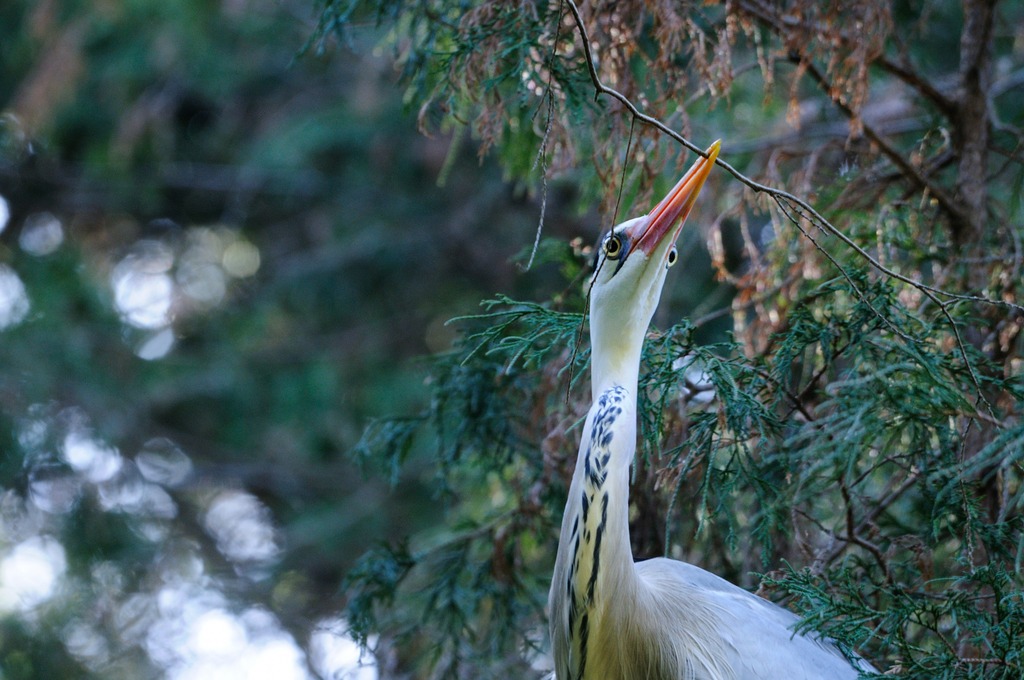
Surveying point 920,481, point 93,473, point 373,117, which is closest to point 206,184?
point 373,117

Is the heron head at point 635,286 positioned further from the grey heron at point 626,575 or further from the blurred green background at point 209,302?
the blurred green background at point 209,302

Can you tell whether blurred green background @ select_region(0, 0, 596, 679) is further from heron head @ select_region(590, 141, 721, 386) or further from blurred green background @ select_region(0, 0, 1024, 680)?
heron head @ select_region(590, 141, 721, 386)

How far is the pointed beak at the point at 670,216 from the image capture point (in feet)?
8.29

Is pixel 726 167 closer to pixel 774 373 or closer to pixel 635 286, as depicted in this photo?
pixel 635 286

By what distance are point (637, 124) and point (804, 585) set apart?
164cm

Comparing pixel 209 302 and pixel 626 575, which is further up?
pixel 626 575

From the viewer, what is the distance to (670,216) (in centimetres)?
260

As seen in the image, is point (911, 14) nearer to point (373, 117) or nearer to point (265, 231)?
point (373, 117)

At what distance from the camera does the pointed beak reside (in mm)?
2525

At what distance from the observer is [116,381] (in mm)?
8969

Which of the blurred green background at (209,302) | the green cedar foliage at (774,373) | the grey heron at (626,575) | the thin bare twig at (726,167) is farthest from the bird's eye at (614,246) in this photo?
the blurred green background at (209,302)

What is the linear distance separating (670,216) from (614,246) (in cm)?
17

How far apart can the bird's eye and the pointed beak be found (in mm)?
35

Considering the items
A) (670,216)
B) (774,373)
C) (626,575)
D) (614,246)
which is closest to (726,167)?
(670,216)
